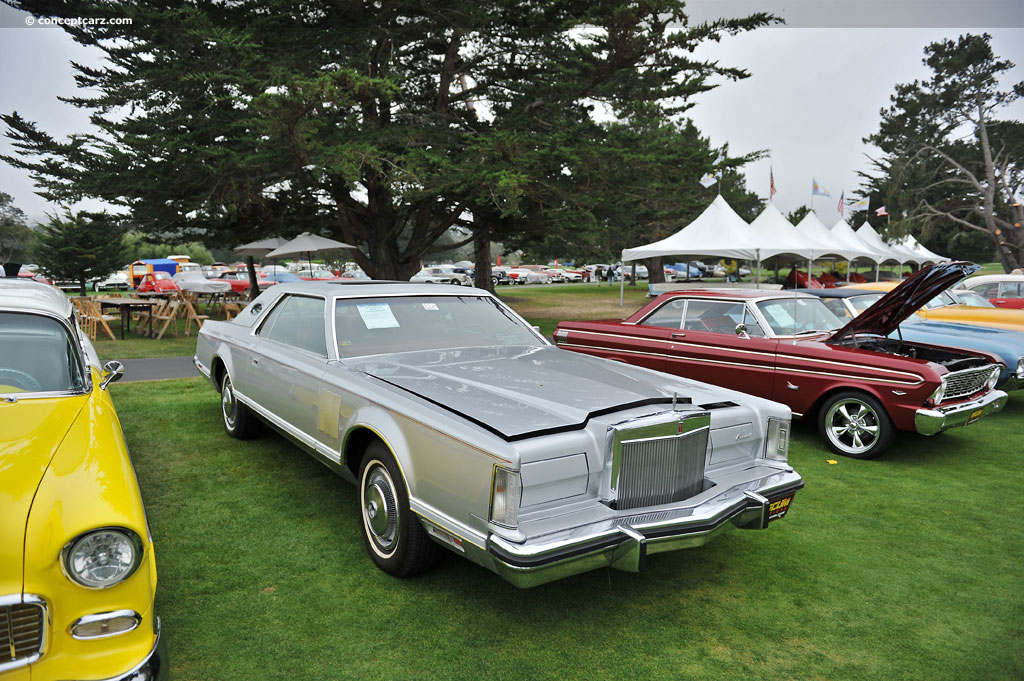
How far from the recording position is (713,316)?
22.6ft

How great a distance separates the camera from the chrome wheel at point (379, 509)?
3.35 meters

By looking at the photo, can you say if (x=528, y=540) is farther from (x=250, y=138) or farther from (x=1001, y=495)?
(x=250, y=138)

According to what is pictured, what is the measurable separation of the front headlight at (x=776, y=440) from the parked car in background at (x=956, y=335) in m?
4.53

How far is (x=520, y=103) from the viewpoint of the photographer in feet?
54.8

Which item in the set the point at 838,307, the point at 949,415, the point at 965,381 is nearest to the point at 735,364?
the point at 949,415

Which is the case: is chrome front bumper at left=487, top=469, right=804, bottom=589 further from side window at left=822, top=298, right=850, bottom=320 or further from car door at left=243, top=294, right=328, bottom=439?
side window at left=822, top=298, right=850, bottom=320

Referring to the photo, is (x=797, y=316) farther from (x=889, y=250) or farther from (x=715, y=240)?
(x=889, y=250)

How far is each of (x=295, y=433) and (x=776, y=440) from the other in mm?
3085

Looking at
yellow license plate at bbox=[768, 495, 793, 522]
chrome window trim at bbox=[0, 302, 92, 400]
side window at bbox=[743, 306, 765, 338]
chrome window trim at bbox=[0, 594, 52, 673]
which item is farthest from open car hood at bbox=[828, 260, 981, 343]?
chrome window trim at bbox=[0, 594, 52, 673]

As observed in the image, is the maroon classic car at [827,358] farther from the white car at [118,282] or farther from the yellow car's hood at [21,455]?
the white car at [118,282]

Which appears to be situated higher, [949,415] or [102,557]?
[102,557]

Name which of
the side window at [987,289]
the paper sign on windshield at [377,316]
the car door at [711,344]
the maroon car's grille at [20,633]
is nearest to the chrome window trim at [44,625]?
the maroon car's grille at [20,633]

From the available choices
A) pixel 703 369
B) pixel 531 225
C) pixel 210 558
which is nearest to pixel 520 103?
pixel 531 225

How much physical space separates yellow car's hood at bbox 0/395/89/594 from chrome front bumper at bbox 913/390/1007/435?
20.0 ft
